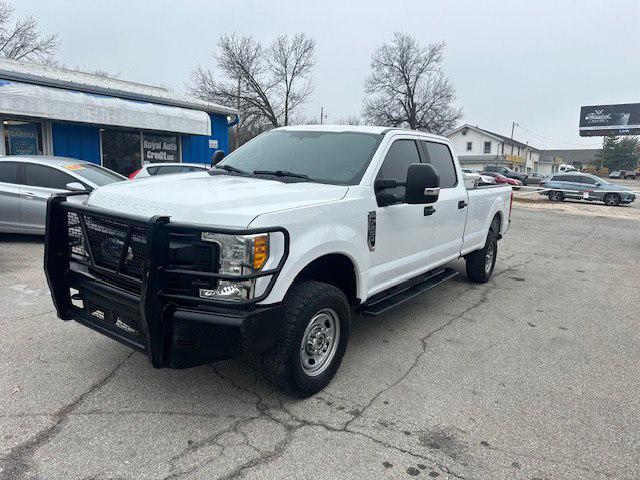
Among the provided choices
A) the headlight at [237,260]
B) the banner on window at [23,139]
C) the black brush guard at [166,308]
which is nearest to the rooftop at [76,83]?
the banner on window at [23,139]

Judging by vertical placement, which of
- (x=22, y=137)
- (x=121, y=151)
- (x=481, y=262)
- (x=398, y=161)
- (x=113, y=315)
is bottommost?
(x=481, y=262)

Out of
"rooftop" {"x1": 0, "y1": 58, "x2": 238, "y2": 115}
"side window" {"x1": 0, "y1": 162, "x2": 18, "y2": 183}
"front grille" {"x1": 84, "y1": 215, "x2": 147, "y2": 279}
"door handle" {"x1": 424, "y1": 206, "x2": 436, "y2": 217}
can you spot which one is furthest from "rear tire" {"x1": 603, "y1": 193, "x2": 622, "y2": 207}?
"front grille" {"x1": 84, "y1": 215, "x2": 147, "y2": 279}

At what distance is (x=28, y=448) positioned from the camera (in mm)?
2766

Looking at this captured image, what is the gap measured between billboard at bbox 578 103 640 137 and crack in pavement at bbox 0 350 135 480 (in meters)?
96.2

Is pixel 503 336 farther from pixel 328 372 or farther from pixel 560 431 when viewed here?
pixel 328 372

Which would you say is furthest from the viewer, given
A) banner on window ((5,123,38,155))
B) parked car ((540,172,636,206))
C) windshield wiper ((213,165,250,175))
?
parked car ((540,172,636,206))

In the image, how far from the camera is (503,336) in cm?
493

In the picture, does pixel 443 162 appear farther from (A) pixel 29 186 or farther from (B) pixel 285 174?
(A) pixel 29 186

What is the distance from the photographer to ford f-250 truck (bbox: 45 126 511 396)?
281 cm

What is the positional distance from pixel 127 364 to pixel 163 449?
1246 millimetres

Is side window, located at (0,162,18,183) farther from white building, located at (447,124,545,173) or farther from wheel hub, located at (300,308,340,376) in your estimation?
white building, located at (447,124,545,173)

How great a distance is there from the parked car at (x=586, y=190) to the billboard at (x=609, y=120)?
2678 inches

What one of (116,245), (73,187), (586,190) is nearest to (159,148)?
(73,187)

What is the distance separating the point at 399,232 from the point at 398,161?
0.72 meters
